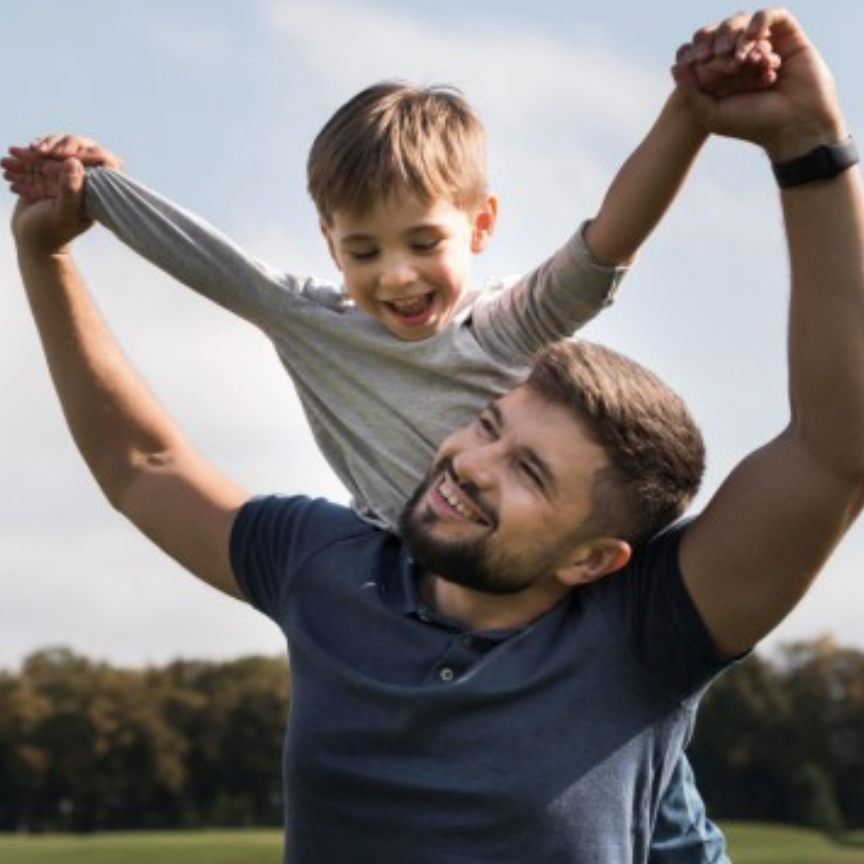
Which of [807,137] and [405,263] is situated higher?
[807,137]

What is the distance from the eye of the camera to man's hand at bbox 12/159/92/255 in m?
5.14

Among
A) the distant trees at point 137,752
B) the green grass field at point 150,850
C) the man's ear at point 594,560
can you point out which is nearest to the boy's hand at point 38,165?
the man's ear at point 594,560

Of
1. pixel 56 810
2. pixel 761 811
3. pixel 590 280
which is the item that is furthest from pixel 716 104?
pixel 56 810

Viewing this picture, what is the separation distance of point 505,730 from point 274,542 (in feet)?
2.68

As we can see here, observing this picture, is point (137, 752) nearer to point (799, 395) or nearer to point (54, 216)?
point (54, 216)

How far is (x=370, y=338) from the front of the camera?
5.08 metres

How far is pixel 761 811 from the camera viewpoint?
255 ft

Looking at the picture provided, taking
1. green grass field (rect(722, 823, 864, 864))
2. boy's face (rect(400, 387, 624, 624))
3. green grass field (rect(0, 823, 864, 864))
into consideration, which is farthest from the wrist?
green grass field (rect(0, 823, 864, 864))

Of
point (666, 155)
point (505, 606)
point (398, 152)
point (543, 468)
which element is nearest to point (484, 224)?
point (398, 152)

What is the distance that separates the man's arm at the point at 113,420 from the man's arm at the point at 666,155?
1116 millimetres

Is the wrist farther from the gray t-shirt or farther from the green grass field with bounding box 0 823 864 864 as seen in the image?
the green grass field with bounding box 0 823 864 864

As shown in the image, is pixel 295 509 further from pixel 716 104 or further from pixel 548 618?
pixel 716 104

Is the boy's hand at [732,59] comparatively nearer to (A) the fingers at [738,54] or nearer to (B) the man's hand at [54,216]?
(A) the fingers at [738,54]

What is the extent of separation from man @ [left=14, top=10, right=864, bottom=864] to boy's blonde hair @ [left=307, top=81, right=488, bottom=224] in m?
0.83
